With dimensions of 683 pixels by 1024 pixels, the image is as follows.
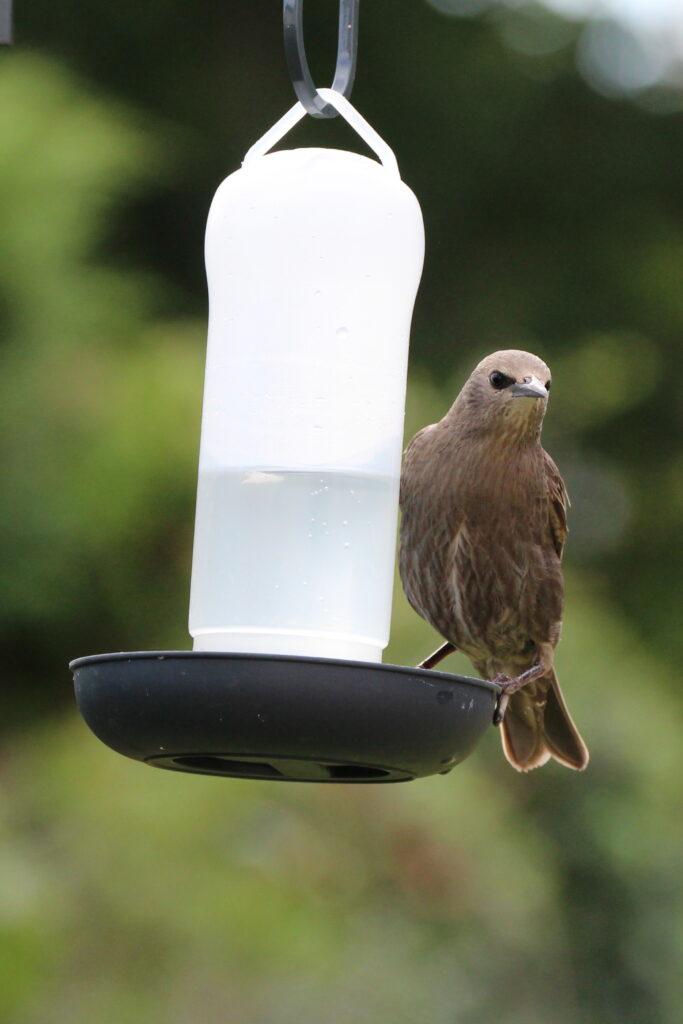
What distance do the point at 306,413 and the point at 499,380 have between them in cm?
100

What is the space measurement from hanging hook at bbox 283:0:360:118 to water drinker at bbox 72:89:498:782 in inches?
1.3

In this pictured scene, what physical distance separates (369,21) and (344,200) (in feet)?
20.0

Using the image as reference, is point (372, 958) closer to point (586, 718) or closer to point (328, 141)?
point (586, 718)

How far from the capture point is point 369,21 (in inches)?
354

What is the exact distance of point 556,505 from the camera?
14.7ft

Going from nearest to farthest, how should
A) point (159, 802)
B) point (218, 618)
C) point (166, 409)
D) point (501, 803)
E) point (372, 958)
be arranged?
point (218, 618) < point (159, 802) < point (166, 409) < point (501, 803) < point (372, 958)

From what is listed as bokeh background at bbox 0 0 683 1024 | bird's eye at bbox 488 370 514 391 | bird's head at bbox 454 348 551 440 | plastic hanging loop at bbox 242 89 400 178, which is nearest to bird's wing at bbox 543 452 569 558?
bird's head at bbox 454 348 551 440

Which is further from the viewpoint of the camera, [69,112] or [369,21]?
[369,21]

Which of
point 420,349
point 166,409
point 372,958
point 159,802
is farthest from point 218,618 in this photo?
point 420,349

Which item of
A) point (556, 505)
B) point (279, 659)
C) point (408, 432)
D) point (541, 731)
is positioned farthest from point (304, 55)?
point (408, 432)

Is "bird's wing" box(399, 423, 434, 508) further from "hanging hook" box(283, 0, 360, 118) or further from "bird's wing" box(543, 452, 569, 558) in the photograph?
"hanging hook" box(283, 0, 360, 118)

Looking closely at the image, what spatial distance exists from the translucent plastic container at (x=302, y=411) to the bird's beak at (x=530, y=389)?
0.72 m

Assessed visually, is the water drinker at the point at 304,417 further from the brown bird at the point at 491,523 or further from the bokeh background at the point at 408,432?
the bokeh background at the point at 408,432

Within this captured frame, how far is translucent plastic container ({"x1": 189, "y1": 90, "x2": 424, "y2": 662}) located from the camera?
3139 mm
